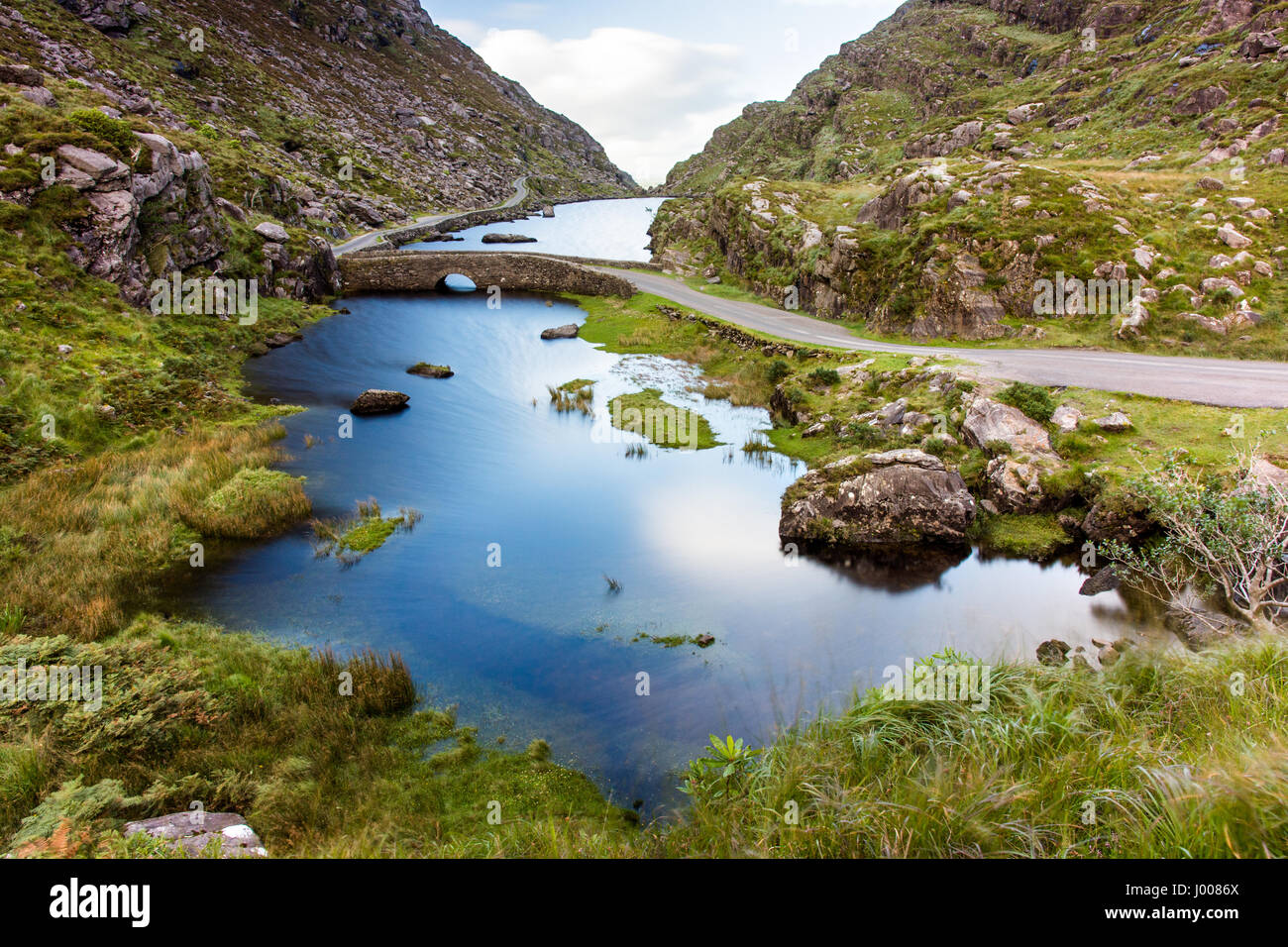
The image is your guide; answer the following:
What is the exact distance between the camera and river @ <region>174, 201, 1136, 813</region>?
47.0 feet

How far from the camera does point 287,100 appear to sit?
4309 inches

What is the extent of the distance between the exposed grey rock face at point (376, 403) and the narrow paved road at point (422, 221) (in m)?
37.2

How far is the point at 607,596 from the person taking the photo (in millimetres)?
19094

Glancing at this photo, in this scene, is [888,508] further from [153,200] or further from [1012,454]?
[153,200]

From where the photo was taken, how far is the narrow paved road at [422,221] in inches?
2859

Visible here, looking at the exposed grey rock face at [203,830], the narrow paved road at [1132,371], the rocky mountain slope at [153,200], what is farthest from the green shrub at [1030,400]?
the rocky mountain slope at [153,200]

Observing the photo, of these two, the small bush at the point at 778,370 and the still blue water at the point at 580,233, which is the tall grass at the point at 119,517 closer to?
the small bush at the point at 778,370

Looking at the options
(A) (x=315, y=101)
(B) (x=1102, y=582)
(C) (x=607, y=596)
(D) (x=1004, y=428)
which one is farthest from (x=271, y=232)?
(A) (x=315, y=101)

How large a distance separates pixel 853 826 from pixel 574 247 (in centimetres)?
9973

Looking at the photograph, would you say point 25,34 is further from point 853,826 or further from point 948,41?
point 948,41

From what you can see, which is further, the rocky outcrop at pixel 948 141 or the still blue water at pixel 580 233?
the still blue water at pixel 580 233

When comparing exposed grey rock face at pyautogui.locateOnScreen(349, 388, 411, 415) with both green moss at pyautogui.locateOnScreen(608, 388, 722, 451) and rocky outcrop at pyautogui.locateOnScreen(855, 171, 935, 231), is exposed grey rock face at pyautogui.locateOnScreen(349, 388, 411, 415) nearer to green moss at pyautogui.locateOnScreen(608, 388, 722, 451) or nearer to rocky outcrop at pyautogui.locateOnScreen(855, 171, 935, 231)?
green moss at pyautogui.locateOnScreen(608, 388, 722, 451)

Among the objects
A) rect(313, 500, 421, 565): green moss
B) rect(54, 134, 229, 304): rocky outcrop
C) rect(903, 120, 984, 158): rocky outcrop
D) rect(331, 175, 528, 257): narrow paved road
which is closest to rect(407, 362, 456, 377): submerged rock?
rect(54, 134, 229, 304): rocky outcrop

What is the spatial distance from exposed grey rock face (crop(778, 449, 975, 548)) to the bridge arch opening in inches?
2390
